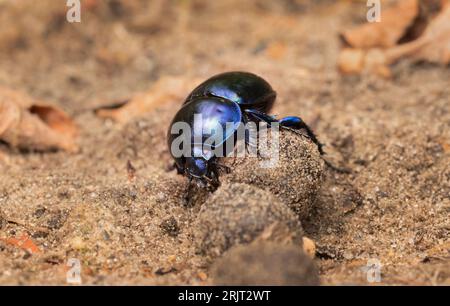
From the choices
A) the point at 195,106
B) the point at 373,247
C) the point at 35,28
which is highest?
the point at 35,28

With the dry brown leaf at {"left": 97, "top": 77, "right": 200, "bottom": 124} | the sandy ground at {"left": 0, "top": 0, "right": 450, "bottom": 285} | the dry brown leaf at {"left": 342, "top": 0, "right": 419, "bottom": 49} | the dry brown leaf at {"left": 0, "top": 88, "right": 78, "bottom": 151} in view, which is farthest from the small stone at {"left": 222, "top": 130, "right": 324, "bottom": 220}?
the dry brown leaf at {"left": 342, "top": 0, "right": 419, "bottom": 49}

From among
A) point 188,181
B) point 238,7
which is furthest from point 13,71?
point 188,181

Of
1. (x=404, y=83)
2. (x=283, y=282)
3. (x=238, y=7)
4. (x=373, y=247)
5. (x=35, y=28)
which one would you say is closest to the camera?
(x=283, y=282)

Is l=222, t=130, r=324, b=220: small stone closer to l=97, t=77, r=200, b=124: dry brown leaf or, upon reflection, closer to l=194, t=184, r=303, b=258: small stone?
l=194, t=184, r=303, b=258: small stone

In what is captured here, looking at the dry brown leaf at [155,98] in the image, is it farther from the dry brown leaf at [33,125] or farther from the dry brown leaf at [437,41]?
the dry brown leaf at [437,41]

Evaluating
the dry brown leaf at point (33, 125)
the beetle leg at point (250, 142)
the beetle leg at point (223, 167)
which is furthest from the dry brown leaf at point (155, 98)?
the beetle leg at point (223, 167)

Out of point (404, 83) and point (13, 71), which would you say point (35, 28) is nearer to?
point (13, 71)
